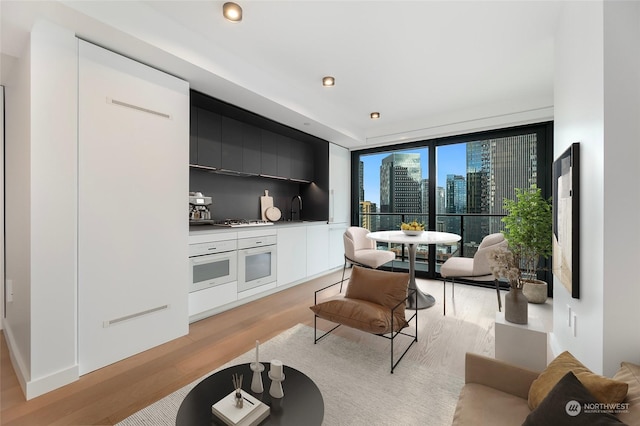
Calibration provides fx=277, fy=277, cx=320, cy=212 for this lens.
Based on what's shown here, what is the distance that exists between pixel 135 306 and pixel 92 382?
21.8 inches

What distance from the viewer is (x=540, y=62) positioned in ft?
9.49

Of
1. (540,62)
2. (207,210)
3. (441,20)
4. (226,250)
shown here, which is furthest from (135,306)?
(540,62)

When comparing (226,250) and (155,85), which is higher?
(155,85)

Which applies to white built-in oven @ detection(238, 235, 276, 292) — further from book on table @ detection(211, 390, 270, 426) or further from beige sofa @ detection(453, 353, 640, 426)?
beige sofa @ detection(453, 353, 640, 426)

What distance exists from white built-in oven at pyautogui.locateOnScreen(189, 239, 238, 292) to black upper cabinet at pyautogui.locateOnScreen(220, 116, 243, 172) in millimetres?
1105

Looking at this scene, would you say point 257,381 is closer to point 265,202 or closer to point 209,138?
point 209,138

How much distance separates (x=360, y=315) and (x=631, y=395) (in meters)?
1.48

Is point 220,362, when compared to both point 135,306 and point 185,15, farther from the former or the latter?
point 185,15

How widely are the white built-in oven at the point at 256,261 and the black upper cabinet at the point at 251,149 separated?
1068mm

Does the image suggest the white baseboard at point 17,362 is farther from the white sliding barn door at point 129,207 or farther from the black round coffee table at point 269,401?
the black round coffee table at point 269,401

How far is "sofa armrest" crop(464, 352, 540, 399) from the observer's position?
1.27 m

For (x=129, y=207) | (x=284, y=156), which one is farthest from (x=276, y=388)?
(x=284, y=156)

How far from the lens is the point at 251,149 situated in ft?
13.5

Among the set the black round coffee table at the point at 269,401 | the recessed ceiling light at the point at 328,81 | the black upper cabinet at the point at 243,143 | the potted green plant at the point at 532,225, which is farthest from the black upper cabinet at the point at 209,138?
the potted green plant at the point at 532,225
